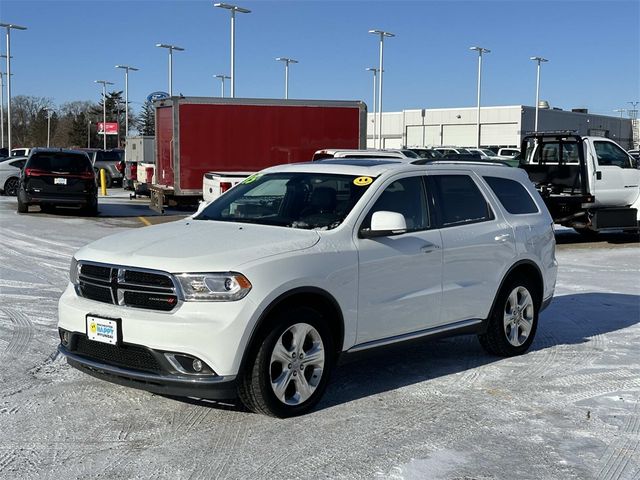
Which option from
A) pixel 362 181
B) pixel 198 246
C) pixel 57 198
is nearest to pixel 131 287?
pixel 198 246

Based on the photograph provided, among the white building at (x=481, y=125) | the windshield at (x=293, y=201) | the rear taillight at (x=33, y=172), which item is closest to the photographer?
the windshield at (x=293, y=201)

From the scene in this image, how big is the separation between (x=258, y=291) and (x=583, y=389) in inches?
112

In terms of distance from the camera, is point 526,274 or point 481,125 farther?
point 481,125

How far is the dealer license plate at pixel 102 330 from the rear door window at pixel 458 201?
2.72 m

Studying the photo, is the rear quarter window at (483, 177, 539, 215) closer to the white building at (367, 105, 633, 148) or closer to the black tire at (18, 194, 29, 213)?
the black tire at (18, 194, 29, 213)

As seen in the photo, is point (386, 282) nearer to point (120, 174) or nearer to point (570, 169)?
point (570, 169)

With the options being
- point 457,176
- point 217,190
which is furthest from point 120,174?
point 457,176

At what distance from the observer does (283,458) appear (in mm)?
4555

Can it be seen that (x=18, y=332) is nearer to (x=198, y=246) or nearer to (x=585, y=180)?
(x=198, y=246)

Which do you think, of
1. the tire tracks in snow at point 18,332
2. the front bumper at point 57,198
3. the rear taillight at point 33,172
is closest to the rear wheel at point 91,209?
the front bumper at point 57,198

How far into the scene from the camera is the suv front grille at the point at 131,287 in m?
4.87

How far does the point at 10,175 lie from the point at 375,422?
85.4 ft

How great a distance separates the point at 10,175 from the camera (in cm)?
2838

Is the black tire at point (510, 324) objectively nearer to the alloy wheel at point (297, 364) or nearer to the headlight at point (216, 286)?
the alloy wheel at point (297, 364)
